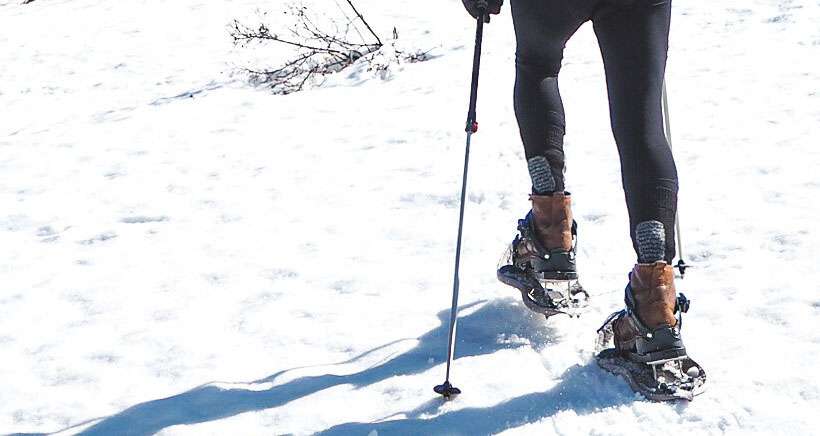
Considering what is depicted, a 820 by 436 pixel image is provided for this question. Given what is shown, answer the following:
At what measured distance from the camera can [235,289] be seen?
12.6 ft

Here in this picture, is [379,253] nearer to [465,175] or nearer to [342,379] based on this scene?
[342,379]

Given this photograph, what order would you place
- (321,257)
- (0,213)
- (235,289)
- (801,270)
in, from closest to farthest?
(801,270)
(235,289)
(321,257)
(0,213)

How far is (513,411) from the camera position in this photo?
276 cm

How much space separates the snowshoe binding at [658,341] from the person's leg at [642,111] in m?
0.08

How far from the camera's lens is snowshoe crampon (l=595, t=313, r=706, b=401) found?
8.88 feet

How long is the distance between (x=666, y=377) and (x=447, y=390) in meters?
0.70

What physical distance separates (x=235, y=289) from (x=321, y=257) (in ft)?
1.53

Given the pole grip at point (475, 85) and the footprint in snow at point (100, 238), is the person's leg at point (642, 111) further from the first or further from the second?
the footprint in snow at point (100, 238)

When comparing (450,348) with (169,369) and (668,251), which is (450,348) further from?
(169,369)

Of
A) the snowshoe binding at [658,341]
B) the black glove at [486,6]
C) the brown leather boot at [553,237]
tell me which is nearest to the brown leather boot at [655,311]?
the snowshoe binding at [658,341]

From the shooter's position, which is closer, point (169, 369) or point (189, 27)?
point (169, 369)

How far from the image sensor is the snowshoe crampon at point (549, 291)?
321cm

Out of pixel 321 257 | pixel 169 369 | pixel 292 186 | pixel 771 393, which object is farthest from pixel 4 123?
pixel 771 393

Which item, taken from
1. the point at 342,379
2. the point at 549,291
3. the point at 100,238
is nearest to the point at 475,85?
the point at 549,291
